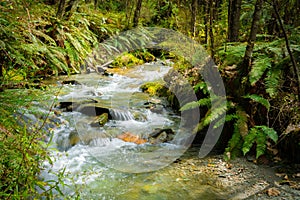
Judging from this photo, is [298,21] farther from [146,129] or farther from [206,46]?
[146,129]

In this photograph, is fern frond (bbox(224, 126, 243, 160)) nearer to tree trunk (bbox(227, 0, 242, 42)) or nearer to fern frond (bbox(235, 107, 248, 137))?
fern frond (bbox(235, 107, 248, 137))

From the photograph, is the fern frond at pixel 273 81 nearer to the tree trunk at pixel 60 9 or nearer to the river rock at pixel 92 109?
the river rock at pixel 92 109

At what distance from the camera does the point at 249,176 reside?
3.56 meters

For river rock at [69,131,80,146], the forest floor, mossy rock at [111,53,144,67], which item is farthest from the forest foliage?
mossy rock at [111,53,144,67]

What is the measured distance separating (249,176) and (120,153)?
2208 mm

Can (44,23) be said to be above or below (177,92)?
above

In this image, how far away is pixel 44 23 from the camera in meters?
7.89

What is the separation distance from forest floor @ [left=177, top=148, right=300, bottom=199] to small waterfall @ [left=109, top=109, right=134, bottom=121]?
7.56 ft

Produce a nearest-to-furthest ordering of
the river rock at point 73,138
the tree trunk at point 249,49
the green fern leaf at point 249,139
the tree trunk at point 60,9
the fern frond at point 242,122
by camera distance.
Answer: the green fern leaf at point 249,139, the fern frond at point 242,122, the tree trunk at point 249,49, the river rock at point 73,138, the tree trunk at point 60,9

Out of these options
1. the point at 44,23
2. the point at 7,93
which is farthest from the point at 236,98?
the point at 44,23

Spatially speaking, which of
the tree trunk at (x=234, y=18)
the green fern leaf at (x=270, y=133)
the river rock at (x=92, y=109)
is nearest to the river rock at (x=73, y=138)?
the river rock at (x=92, y=109)

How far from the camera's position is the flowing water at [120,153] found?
10.9ft

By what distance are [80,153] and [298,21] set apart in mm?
5222

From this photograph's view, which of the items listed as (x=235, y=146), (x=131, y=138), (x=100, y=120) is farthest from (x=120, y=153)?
(x=235, y=146)
